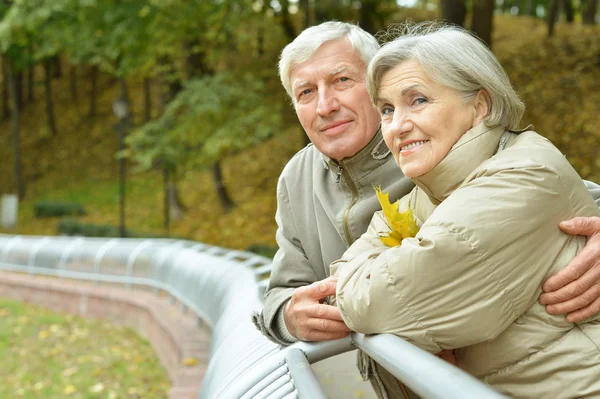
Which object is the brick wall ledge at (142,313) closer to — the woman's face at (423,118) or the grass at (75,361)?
the grass at (75,361)

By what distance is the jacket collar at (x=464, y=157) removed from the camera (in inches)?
82.2

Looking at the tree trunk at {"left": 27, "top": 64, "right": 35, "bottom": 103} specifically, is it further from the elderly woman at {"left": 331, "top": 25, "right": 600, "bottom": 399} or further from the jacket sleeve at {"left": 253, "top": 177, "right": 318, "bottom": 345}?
the elderly woman at {"left": 331, "top": 25, "right": 600, "bottom": 399}

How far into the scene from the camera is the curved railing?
1.58 m

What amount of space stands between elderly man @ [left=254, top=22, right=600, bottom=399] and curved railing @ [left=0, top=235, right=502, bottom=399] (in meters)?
0.31

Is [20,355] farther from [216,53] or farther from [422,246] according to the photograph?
[422,246]

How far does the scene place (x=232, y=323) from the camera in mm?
4582

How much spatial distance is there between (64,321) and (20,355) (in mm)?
2640

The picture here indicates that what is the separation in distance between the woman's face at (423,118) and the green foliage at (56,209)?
1046 inches

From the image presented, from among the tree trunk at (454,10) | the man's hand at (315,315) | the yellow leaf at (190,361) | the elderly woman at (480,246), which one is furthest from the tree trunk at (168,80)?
the elderly woman at (480,246)

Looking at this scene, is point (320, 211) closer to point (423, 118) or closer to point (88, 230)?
point (423, 118)

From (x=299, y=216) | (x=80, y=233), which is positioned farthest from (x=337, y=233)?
(x=80, y=233)

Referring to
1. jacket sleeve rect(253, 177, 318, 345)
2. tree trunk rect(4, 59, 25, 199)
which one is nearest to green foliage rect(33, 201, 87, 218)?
tree trunk rect(4, 59, 25, 199)

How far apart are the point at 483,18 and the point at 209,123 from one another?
5.53 m

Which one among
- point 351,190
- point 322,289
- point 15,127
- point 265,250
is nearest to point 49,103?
point 15,127
